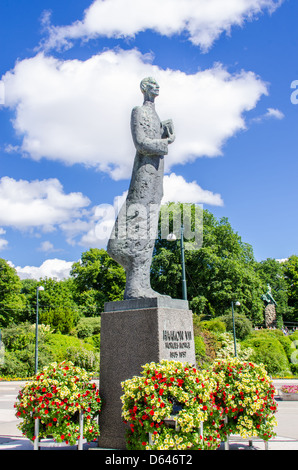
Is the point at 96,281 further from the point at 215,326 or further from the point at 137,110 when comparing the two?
the point at 137,110

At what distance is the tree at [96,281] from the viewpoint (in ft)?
165

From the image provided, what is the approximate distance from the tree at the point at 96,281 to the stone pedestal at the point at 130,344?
42.2 m

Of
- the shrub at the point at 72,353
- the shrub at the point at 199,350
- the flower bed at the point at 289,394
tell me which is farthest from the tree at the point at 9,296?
the flower bed at the point at 289,394

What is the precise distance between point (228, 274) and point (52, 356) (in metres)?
18.1

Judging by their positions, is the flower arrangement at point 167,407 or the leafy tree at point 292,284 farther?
the leafy tree at point 292,284

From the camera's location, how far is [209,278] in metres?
40.4

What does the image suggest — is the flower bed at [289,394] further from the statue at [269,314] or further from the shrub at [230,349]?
the statue at [269,314]

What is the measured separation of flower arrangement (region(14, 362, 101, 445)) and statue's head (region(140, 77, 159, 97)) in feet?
15.5

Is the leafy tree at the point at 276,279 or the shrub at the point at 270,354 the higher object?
the leafy tree at the point at 276,279

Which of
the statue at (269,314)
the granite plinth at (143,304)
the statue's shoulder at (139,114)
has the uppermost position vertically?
the statue's shoulder at (139,114)

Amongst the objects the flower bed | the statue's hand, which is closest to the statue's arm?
the statue's hand

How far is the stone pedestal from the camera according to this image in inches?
251

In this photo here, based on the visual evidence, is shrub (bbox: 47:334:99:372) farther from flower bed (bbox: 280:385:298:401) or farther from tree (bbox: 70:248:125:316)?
tree (bbox: 70:248:125:316)
